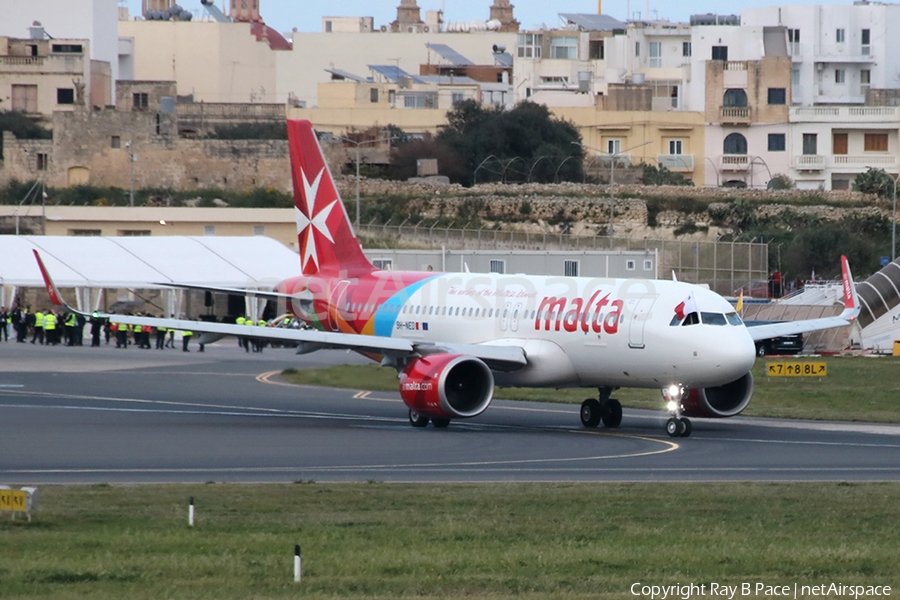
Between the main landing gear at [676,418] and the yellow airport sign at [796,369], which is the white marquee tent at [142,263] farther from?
the main landing gear at [676,418]

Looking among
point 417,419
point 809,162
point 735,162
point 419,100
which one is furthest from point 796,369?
point 419,100

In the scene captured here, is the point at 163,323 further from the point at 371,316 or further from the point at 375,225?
the point at 375,225

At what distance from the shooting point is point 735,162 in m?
128

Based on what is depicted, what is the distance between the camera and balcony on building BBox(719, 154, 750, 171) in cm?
12700

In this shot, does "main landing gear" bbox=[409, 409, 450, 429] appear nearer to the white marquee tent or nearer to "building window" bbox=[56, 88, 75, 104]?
the white marquee tent

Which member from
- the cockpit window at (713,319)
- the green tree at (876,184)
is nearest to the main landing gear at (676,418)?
the cockpit window at (713,319)

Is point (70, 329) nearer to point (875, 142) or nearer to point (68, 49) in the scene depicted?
point (875, 142)

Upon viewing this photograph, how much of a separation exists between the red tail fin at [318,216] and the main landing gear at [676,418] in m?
10.7

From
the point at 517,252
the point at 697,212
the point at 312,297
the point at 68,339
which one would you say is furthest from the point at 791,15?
the point at 312,297

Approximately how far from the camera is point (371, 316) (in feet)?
129

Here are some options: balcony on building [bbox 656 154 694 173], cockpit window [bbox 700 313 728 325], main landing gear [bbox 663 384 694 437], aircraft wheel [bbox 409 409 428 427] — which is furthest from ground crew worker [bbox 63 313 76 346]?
balcony on building [bbox 656 154 694 173]

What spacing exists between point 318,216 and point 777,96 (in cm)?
8996

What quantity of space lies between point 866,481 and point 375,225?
233 feet

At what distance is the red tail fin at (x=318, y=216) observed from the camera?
4131 cm
